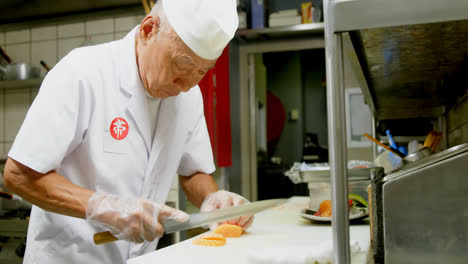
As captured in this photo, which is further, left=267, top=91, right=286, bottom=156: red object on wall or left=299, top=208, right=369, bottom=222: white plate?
left=267, top=91, right=286, bottom=156: red object on wall

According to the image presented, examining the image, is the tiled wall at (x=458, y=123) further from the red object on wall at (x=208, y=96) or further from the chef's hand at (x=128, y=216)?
the red object on wall at (x=208, y=96)

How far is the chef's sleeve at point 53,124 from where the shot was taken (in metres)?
1.09

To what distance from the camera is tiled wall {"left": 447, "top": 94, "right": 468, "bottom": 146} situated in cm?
137

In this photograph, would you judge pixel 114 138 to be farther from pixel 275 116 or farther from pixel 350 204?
pixel 275 116

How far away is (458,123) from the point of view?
151cm

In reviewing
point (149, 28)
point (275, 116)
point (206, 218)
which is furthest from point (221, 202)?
point (275, 116)

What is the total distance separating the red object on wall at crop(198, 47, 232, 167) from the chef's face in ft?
5.61

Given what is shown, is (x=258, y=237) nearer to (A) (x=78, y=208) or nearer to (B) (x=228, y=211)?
(B) (x=228, y=211)

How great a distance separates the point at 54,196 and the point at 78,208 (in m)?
0.08

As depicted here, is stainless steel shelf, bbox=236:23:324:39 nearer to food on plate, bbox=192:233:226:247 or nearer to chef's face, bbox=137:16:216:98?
chef's face, bbox=137:16:216:98

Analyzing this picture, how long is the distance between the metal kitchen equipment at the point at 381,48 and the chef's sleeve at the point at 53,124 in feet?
2.57

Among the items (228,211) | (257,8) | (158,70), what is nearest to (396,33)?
(228,211)

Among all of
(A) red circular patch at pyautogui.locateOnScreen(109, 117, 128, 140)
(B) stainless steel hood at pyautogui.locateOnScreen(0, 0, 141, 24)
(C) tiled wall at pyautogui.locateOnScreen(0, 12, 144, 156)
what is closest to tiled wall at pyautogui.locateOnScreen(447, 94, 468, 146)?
(A) red circular patch at pyautogui.locateOnScreen(109, 117, 128, 140)

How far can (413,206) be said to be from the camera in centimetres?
61
